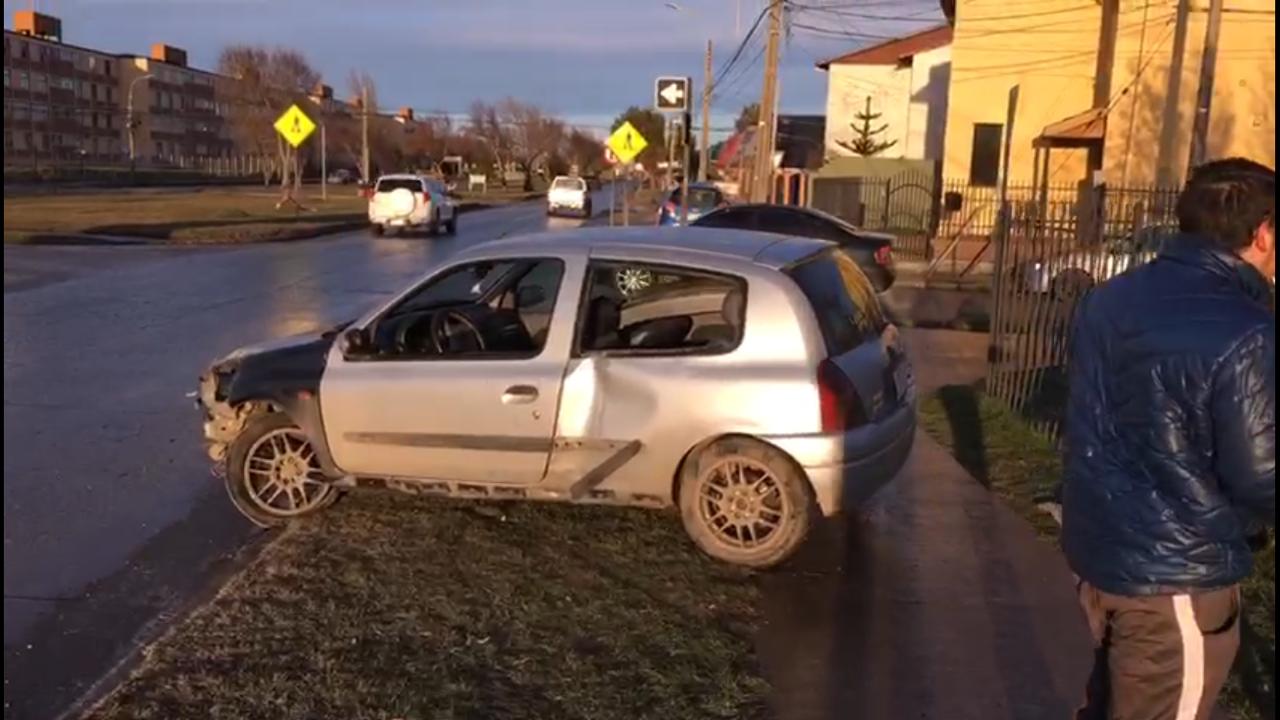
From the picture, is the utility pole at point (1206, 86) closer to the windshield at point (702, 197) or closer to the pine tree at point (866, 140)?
the windshield at point (702, 197)

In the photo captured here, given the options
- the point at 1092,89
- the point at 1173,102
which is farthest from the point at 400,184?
the point at 1173,102

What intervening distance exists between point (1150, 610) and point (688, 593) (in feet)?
9.27

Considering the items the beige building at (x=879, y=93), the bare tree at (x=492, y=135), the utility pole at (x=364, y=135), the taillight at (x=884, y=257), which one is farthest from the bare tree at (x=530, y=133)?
the taillight at (x=884, y=257)

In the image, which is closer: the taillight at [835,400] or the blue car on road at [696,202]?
the taillight at [835,400]

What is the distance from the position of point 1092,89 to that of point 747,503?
28867 mm

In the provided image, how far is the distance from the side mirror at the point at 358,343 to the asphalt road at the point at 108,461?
3.79ft

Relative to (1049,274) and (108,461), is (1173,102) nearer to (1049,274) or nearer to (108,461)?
(1049,274)

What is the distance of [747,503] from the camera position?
18.9 ft

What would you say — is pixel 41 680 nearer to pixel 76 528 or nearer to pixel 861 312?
pixel 76 528

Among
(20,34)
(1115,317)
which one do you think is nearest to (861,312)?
(1115,317)

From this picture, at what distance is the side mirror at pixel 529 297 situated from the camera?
722 cm

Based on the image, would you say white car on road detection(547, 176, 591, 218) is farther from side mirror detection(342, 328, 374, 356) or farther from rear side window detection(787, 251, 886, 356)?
side mirror detection(342, 328, 374, 356)

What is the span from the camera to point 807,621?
5168mm

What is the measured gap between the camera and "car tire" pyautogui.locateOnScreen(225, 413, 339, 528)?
6.51m
